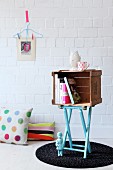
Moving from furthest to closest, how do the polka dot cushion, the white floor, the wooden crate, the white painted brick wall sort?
the white painted brick wall, the polka dot cushion, the wooden crate, the white floor

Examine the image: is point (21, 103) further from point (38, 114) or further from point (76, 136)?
point (76, 136)

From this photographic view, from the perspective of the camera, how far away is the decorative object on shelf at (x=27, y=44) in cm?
286

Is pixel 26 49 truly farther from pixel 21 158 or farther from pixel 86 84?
pixel 21 158

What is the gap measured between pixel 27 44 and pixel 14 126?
80 cm

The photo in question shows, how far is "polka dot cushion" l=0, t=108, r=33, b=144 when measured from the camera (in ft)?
8.52

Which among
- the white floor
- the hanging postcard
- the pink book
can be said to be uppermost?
the hanging postcard

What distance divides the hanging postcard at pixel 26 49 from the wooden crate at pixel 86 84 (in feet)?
1.63

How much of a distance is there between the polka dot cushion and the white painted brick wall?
0.24 metres

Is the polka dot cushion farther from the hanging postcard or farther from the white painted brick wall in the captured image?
the hanging postcard

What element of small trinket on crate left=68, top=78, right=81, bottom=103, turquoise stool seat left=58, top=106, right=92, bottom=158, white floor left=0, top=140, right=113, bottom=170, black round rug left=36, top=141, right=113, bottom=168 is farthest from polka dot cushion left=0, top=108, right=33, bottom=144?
small trinket on crate left=68, top=78, right=81, bottom=103

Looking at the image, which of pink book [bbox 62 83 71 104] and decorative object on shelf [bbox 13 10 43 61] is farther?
decorative object on shelf [bbox 13 10 43 61]

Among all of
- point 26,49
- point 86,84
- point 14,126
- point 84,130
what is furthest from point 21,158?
point 26,49

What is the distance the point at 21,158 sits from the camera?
2266mm

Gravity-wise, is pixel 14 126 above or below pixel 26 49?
below
